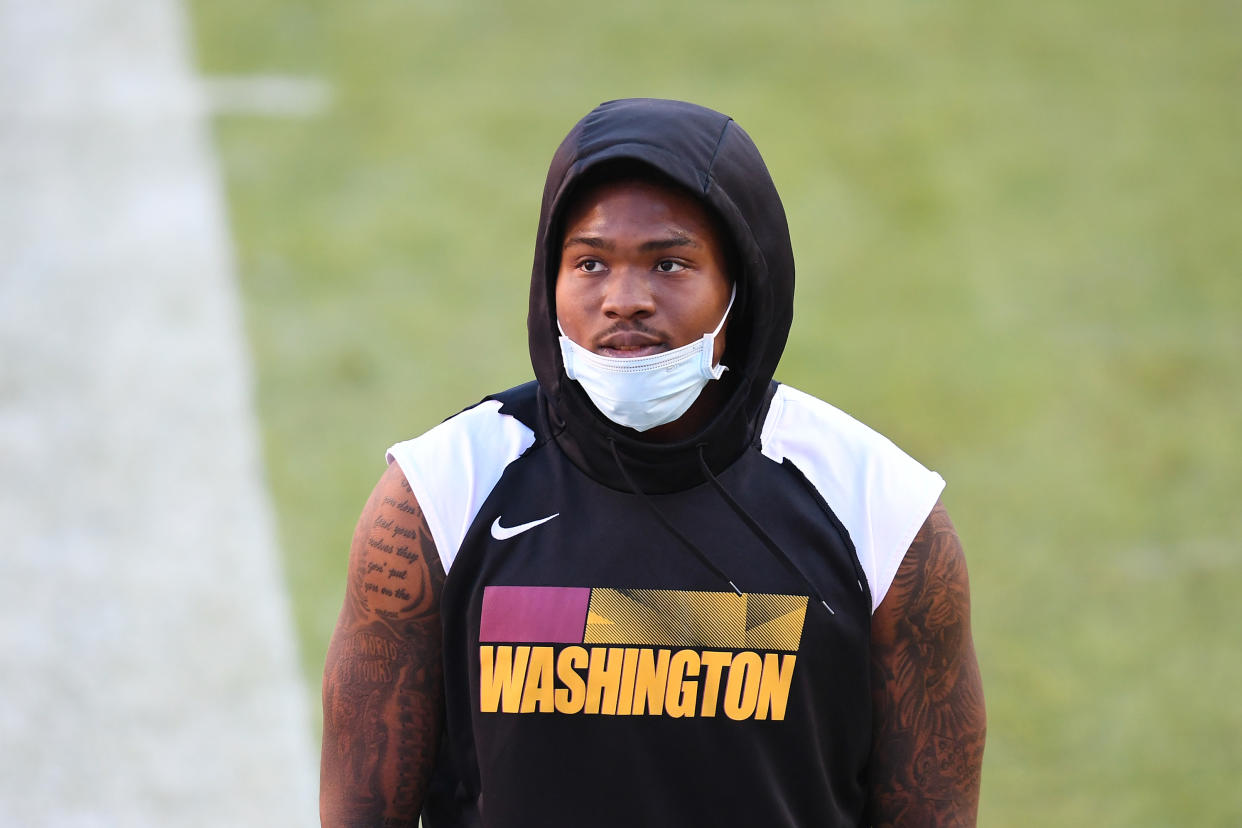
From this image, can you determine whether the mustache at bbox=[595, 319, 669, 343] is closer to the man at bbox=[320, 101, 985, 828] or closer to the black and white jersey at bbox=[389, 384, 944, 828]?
the man at bbox=[320, 101, 985, 828]

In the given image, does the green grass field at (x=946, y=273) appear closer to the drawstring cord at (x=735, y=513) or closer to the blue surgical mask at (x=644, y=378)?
the drawstring cord at (x=735, y=513)

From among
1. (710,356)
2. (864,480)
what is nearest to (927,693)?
(864,480)

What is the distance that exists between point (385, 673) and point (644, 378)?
23.4 inches

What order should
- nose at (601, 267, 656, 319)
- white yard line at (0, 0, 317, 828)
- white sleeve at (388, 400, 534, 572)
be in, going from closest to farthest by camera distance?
nose at (601, 267, 656, 319) < white sleeve at (388, 400, 534, 572) < white yard line at (0, 0, 317, 828)

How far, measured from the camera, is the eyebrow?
83.3 inches

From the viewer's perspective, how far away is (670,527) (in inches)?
87.3

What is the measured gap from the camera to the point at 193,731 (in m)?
4.85

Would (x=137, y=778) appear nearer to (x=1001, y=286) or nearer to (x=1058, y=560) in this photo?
(x=1058, y=560)

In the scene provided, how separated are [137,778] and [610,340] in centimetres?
319

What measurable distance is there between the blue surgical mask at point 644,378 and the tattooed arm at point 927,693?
0.40 m

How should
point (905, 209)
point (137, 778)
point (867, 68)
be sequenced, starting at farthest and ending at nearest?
point (867, 68) → point (905, 209) → point (137, 778)

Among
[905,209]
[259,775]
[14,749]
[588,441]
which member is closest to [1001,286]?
[905,209]

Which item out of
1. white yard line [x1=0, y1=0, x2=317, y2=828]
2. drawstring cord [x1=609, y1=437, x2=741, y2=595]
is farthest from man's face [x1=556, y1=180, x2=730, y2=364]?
white yard line [x1=0, y1=0, x2=317, y2=828]

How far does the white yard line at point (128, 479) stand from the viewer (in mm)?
4746
